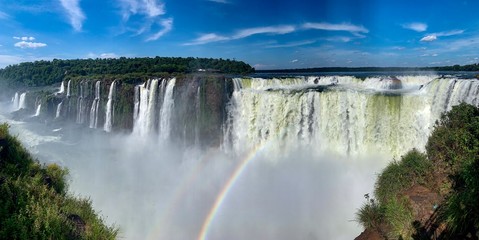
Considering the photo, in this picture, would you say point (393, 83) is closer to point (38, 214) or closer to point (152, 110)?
point (152, 110)

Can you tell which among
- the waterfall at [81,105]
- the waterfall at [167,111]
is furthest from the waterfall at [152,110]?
the waterfall at [81,105]

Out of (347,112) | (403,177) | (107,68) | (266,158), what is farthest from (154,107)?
(107,68)

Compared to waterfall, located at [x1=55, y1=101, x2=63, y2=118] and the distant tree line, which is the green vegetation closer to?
waterfall, located at [x1=55, y1=101, x2=63, y2=118]

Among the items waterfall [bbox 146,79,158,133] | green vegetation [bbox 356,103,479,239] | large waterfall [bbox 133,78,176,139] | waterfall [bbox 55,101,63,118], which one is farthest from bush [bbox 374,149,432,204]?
waterfall [bbox 55,101,63,118]

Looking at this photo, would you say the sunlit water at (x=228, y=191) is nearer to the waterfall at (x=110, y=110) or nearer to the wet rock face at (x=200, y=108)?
the wet rock face at (x=200, y=108)

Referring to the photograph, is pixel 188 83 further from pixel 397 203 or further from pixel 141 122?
pixel 397 203

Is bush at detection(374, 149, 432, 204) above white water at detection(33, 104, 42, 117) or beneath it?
above

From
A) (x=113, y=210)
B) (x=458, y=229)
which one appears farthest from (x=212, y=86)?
(x=458, y=229)
